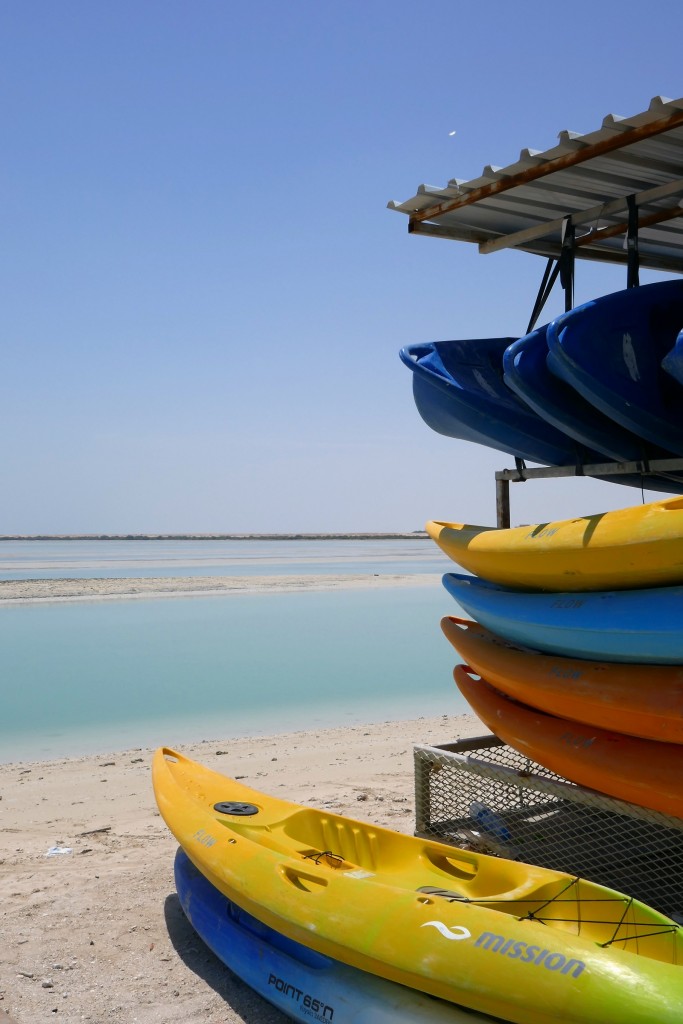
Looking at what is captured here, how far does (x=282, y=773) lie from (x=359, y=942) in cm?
291

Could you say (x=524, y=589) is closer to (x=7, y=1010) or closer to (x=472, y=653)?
(x=472, y=653)

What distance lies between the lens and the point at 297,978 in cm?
253

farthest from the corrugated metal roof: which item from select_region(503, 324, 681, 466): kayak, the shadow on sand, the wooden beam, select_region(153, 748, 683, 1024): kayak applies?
the shadow on sand

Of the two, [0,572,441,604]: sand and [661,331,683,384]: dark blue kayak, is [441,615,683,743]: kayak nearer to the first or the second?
[661,331,683,384]: dark blue kayak

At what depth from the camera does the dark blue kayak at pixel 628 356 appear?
11.9 ft

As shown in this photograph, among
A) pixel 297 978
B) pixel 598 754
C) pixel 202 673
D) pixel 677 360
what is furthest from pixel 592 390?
pixel 202 673

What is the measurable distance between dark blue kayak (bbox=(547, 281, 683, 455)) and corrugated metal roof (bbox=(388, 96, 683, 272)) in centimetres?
48

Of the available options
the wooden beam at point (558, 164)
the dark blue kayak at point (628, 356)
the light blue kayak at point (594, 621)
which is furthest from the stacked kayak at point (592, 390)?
the light blue kayak at point (594, 621)

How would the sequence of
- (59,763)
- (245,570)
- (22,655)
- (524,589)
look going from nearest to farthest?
(524,589) → (59,763) → (22,655) → (245,570)

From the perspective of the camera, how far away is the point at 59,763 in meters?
5.61

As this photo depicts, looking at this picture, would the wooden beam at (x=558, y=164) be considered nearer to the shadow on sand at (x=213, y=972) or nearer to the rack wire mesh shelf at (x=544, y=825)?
the rack wire mesh shelf at (x=544, y=825)

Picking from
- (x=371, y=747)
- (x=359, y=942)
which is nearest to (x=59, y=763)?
(x=371, y=747)

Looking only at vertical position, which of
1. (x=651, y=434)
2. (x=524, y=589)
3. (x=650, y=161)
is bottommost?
(x=524, y=589)

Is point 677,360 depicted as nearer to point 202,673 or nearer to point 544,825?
point 544,825
